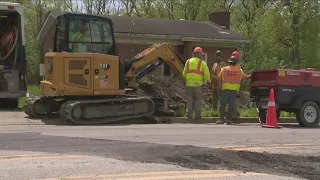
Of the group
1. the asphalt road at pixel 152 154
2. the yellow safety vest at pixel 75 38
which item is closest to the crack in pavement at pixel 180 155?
the asphalt road at pixel 152 154

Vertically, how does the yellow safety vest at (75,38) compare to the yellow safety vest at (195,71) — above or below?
above

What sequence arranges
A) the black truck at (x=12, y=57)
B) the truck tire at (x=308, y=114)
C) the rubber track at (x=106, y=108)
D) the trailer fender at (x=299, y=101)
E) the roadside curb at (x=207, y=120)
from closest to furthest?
the rubber track at (x=106, y=108) < the trailer fender at (x=299, y=101) < the truck tire at (x=308, y=114) < the roadside curb at (x=207, y=120) < the black truck at (x=12, y=57)

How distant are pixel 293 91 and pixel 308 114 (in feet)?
3.06

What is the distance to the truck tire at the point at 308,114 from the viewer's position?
1362 centimetres

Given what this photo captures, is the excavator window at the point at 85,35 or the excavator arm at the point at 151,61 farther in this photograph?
the excavator arm at the point at 151,61

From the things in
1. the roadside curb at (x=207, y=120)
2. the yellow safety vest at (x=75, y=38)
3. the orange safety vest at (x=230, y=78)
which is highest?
the yellow safety vest at (x=75, y=38)

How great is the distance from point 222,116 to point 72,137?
18.6 feet

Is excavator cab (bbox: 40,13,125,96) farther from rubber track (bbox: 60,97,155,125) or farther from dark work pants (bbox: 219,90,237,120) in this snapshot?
dark work pants (bbox: 219,90,237,120)

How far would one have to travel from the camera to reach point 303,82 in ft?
44.8

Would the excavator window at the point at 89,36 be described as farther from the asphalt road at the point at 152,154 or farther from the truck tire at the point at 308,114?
the truck tire at the point at 308,114

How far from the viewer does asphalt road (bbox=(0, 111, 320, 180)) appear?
656 cm

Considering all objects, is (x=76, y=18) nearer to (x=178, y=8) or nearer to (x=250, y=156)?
(x=250, y=156)

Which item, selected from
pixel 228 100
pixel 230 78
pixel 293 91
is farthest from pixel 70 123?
pixel 293 91

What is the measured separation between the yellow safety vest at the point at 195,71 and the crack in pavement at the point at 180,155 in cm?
525
